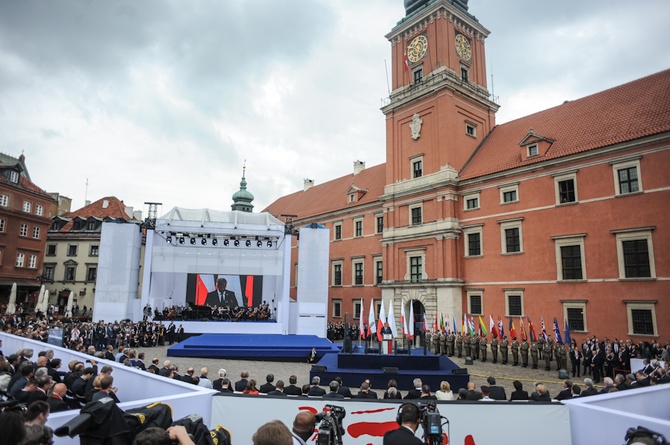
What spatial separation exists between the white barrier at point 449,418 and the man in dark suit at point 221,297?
31189 millimetres

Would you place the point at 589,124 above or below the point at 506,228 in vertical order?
above

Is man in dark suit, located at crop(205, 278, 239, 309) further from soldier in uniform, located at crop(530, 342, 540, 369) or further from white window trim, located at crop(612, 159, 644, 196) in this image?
white window trim, located at crop(612, 159, 644, 196)

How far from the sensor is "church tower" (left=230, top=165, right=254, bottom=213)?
204ft

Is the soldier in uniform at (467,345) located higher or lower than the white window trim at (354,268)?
lower

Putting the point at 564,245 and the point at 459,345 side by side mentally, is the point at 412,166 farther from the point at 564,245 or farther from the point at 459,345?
the point at 459,345

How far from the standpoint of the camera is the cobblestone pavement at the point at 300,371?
17.6 m

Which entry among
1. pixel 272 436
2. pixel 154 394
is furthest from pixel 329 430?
pixel 154 394

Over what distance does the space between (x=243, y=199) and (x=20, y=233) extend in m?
28.5

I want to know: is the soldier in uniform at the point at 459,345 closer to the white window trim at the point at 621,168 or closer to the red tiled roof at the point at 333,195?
the white window trim at the point at 621,168

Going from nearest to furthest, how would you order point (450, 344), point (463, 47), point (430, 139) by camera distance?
1. point (450, 344)
2. point (430, 139)
3. point (463, 47)

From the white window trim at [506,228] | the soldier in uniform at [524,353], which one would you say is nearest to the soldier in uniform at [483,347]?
the soldier in uniform at [524,353]

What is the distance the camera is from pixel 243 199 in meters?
62.7

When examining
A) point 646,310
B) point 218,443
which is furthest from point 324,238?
point 218,443

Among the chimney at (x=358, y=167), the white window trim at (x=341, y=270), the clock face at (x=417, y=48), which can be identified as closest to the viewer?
the clock face at (x=417, y=48)
